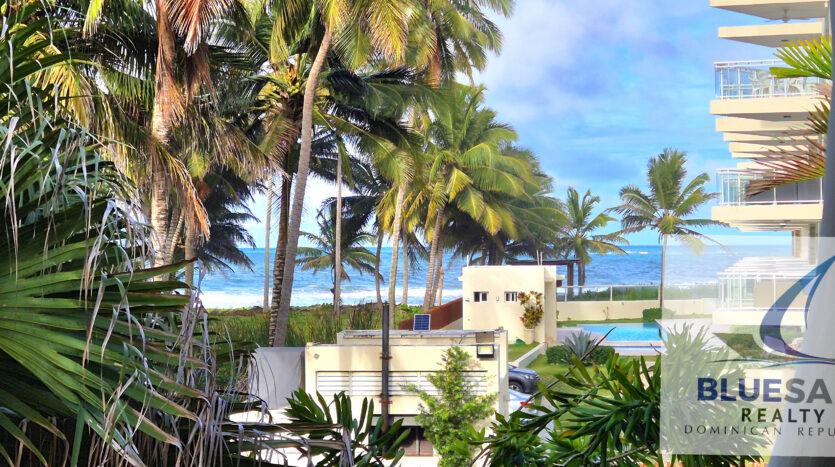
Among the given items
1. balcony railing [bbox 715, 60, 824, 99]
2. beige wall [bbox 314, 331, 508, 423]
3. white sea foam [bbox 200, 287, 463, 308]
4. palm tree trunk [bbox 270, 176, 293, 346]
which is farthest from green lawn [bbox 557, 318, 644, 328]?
white sea foam [bbox 200, 287, 463, 308]

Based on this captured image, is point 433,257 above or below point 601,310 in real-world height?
above

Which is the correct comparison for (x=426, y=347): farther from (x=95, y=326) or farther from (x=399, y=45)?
(x=95, y=326)

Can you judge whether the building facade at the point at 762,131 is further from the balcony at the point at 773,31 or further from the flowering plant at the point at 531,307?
the flowering plant at the point at 531,307

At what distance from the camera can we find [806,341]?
2.84 meters

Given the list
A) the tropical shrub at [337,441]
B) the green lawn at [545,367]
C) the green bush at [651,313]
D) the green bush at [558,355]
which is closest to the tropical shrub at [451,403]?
the green lawn at [545,367]

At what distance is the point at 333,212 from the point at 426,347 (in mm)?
29784

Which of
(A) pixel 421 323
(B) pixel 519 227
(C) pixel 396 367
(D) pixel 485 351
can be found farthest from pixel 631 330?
(C) pixel 396 367

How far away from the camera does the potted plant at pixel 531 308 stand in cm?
2917

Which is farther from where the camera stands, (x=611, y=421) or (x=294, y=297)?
(x=294, y=297)

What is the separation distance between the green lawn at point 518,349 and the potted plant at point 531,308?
1.58 ft

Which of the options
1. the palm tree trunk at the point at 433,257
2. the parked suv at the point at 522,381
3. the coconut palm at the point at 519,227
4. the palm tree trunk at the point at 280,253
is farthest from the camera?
the coconut palm at the point at 519,227

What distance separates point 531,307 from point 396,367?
51.8ft

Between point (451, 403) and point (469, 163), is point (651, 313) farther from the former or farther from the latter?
point (451, 403)

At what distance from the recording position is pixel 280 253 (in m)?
22.7
